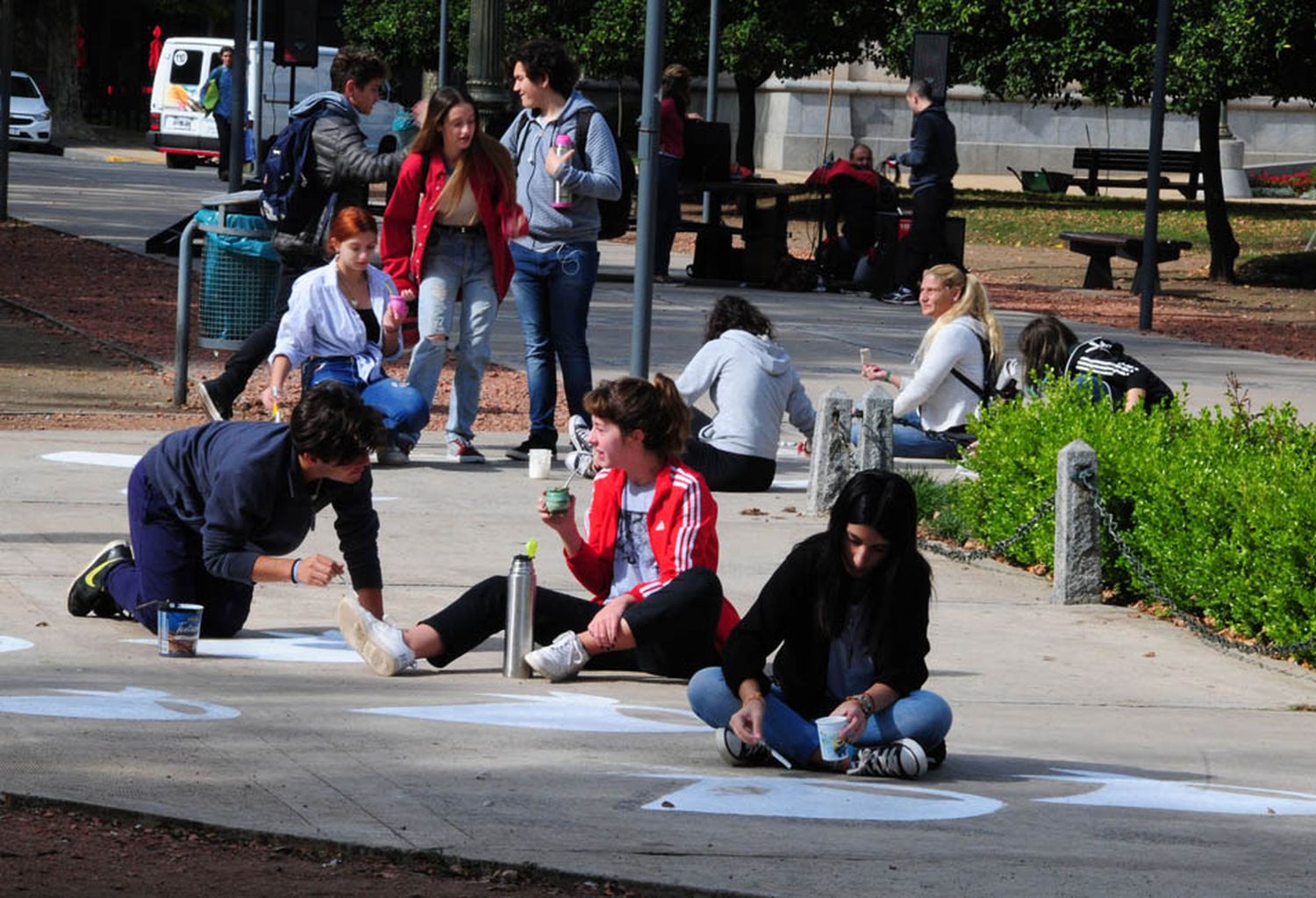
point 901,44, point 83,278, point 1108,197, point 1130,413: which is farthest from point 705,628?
point 1108,197

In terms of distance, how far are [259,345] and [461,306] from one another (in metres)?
1.14

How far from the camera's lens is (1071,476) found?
8219mm

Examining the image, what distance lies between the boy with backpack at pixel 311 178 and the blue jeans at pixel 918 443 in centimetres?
287

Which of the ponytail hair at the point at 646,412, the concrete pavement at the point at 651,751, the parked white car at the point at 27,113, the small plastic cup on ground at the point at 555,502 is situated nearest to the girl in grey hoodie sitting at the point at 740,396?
the concrete pavement at the point at 651,751

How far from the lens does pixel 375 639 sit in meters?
6.53

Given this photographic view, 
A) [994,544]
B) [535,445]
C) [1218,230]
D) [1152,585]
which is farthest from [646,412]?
[1218,230]

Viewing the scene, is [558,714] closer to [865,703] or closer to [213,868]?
[865,703]

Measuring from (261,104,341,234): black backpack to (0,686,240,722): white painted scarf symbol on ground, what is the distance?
5479 millimetres

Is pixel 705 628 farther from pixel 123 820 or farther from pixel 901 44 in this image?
pixel 901 44

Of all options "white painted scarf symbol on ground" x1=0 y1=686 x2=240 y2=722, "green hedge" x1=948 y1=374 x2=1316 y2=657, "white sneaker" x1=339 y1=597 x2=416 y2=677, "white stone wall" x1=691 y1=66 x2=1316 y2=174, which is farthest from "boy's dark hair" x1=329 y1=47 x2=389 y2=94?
"white stone wall" x1=691 y1=66 x2=1316 y2=174

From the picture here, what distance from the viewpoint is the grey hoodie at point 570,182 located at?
10.8 m

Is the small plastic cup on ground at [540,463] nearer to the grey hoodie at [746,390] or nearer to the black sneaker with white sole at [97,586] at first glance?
the grey hoodie at [746,390]

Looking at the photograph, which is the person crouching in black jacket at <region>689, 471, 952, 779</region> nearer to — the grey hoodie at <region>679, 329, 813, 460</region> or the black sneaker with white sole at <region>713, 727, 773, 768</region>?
the black sneaker with white sole at <region>713, 727, 773, 768</region>

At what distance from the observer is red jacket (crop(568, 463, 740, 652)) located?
21.4 feet
